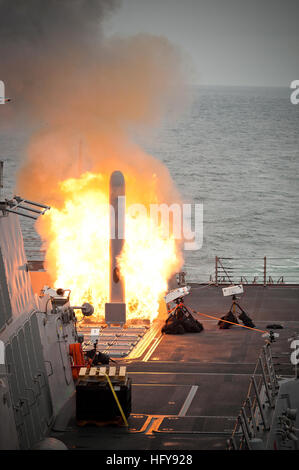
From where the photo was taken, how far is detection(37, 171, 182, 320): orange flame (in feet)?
102

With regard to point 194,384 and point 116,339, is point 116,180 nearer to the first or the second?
point 116,339

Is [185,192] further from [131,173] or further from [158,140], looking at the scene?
[131,173]

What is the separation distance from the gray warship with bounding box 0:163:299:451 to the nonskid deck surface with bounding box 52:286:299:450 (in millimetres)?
26

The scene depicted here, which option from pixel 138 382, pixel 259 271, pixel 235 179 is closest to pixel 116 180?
pixel 138 382

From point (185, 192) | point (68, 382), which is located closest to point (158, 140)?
point (185, 192)

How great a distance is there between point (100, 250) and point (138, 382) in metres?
11.2

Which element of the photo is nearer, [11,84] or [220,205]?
[11,84]

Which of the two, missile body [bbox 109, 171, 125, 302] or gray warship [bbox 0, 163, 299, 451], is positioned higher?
missile body [bbox 109, 171, 125, 302]

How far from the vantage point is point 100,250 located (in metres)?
32.4

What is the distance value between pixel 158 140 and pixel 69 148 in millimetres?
68296

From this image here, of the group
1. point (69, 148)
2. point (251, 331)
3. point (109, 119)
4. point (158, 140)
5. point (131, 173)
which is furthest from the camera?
A: point (158, 140)

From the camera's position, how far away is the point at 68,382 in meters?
20.7

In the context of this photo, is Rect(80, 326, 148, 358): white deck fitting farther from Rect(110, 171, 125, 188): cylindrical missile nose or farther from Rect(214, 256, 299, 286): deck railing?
Rect(214, 256, 299, 286): deck railing

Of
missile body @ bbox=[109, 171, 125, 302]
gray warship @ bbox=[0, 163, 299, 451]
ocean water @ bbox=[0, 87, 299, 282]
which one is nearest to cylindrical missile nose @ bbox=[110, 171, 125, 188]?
missile body @ bbox=[109, 171, 125, 302]
